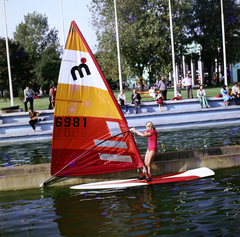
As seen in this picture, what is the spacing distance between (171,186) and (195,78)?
234ft

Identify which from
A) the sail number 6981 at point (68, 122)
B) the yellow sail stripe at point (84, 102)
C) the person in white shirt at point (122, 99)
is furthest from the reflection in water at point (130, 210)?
the person in white shirt at point (122, 99)

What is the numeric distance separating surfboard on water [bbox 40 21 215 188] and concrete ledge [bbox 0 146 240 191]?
30cm

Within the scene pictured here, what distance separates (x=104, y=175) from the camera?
29.6 feet

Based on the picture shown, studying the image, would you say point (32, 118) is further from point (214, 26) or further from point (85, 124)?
point (214, 26)

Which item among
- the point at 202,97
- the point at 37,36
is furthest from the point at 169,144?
the point at 37,36

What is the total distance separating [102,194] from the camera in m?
8.02

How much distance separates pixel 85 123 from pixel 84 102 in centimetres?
55

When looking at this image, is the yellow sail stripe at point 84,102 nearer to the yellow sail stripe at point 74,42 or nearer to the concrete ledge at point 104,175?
the yellow sail stripe at point 74,42

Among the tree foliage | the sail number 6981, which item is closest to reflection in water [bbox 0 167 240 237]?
the sail number 6981

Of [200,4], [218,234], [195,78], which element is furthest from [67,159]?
[195,78]

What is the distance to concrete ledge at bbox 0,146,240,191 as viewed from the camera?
8508mm

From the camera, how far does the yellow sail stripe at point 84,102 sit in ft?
26.7

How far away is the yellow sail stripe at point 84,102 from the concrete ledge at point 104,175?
178 centimetres

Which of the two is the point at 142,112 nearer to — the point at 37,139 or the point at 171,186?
the point at 37,139
